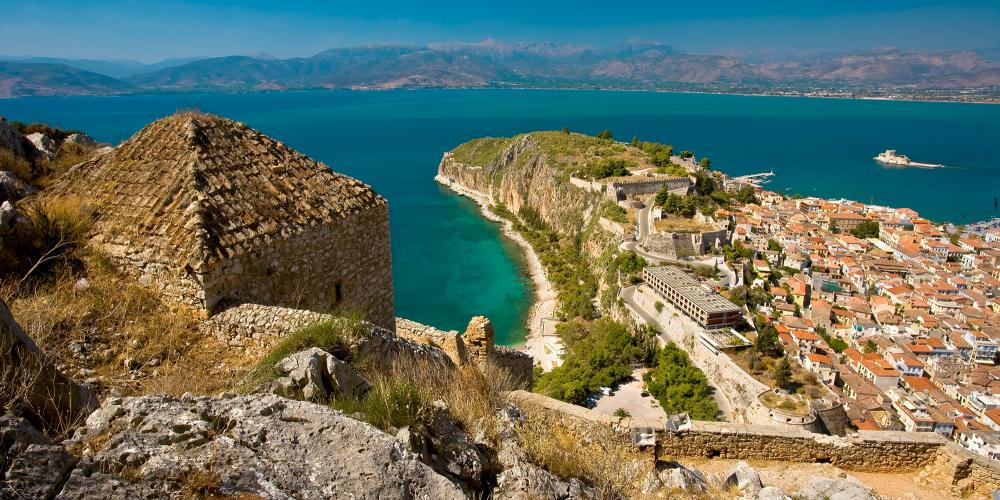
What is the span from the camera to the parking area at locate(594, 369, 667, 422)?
26.0m

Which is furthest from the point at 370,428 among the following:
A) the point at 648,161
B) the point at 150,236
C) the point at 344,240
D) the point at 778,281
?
the point at 648,161

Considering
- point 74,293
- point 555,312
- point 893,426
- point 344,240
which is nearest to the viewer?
point 74,293

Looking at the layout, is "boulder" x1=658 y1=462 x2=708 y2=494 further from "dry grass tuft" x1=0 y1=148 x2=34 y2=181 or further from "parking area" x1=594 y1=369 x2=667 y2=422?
"parking area" x1=594 y1=369 x2=667 y2=422

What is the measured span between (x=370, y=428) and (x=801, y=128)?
197m

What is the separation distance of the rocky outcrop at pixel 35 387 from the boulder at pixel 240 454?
0.89 feet

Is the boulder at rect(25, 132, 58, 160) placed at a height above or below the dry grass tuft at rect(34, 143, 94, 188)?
above

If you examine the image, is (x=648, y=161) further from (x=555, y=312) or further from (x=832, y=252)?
(x=555, y=312)

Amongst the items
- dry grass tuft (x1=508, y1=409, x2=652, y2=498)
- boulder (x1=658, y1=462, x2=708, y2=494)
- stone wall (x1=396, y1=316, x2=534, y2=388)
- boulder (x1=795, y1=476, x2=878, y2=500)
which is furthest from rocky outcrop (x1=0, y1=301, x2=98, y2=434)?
boulder (x1=795, y1=476, x2=878, y2=500)

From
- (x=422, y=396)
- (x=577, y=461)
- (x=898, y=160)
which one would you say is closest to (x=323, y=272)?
(x=422, y=396)

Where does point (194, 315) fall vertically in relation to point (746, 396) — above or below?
above

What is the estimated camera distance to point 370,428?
3086mm

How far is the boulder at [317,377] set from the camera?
3.62 metres

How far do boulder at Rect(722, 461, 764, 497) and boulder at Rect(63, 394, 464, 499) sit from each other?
4636 mm

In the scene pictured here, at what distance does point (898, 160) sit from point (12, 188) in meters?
143
